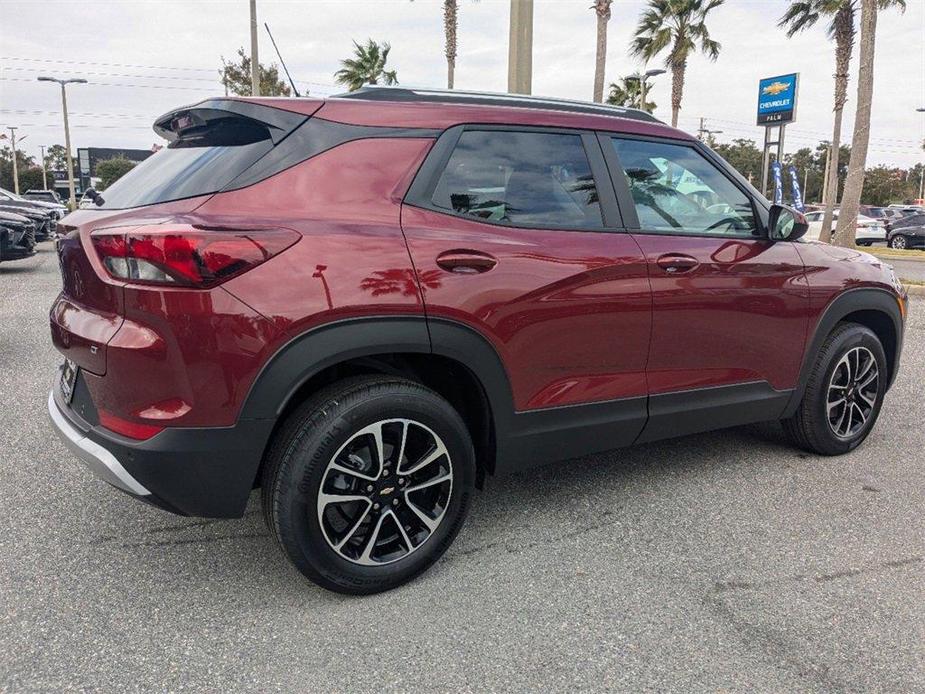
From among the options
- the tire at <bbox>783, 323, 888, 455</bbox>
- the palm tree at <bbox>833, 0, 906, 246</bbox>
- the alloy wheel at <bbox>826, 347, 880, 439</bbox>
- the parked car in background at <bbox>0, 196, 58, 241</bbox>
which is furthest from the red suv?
the parked car in background at <bbox>0, 196, 58, 241</bbox>

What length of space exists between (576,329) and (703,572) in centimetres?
104

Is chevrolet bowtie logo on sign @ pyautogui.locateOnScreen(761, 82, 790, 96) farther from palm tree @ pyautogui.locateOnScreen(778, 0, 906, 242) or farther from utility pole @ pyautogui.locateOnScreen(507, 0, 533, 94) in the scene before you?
utility pole @ pyautogui.locateOnScreen(507, 0, 533, 94)

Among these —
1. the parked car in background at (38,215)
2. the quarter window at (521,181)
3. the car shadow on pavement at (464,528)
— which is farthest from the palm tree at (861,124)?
the parked car in background at (38,215)

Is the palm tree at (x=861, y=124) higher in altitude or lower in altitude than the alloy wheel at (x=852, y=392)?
higher

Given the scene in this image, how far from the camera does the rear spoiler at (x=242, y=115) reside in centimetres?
255

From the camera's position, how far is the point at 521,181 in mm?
2945

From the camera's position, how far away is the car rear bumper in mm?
2334

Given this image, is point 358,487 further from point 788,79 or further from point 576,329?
point 788,79

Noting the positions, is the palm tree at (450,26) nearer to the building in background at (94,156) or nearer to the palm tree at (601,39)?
the palm tree at (601,39)

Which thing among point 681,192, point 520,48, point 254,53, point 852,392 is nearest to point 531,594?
point 681,192

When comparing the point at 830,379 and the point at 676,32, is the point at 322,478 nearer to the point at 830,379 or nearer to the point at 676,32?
the point at 830,379

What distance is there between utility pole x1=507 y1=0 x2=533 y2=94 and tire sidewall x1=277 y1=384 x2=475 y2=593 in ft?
21.9

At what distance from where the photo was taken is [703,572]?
2.85 m

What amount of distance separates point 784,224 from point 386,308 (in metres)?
2.15
